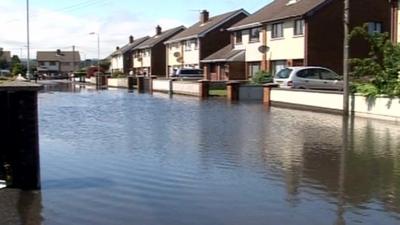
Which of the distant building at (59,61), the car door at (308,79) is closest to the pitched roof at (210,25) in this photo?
the car door at (308,79)

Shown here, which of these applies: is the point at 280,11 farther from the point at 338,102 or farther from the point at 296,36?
the point at 338,102

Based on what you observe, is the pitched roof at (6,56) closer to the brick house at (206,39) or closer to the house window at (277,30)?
the brick house at (206,39)

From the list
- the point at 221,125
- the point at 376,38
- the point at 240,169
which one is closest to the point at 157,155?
the point at 240,169

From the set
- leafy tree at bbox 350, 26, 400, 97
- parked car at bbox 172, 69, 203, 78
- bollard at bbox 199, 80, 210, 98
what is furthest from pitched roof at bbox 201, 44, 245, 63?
leafy tree at bbox 350, 26, 400, 97

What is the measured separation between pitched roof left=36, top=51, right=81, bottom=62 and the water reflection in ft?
566

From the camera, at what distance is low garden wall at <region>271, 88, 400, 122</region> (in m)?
22.8

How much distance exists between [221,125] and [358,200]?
1209 cm

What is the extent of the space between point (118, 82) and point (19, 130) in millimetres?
67318

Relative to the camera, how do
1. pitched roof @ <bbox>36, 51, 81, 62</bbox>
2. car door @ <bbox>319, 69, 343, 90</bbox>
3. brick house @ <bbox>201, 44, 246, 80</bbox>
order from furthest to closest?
pitched roof @ <bbox>36, 51, 81, 62</bbox> → brick house @ <bbox>201, 44, 246, 80</bbox> → car door @ <bbox>319, 69, 343, 90</bbox>

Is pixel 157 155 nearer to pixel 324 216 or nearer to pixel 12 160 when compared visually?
pixel 12 160

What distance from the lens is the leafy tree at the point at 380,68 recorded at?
77.8ft

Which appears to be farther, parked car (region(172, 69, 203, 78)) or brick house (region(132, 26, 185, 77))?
brick house (region(132, 26, 185, 77))

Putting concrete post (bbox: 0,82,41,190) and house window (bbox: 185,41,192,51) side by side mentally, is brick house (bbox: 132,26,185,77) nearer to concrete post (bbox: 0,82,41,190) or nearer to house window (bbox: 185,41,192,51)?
house window (bbox: 185,41,192,51)

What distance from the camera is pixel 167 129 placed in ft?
64.7
